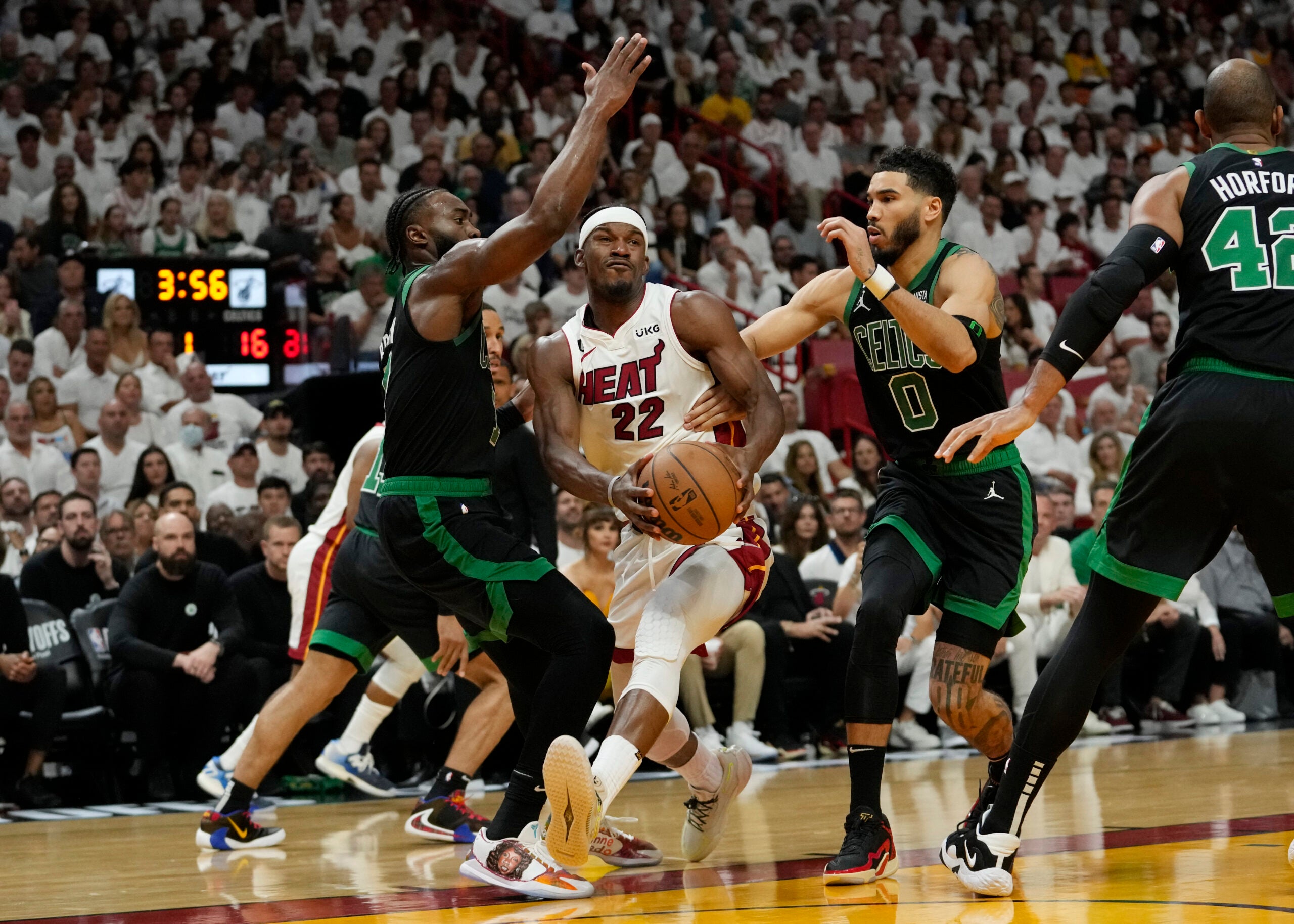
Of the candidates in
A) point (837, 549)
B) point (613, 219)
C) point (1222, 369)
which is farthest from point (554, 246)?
point (1222, 369)

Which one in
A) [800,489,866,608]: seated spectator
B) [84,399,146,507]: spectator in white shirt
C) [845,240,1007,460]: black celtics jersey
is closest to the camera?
[845,240,1007,460]: black celtics jersey

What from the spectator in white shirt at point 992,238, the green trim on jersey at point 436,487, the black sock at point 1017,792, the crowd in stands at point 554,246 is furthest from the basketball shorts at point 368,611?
the spectator in white shirt at point 992,238

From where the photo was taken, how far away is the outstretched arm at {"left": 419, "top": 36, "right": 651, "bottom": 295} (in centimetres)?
482

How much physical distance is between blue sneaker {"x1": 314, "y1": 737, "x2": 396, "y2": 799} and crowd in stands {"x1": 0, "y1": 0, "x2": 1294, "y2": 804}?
45.3 inches

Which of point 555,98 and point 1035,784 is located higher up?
point 555,98

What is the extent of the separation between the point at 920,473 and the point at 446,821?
8.49 feet

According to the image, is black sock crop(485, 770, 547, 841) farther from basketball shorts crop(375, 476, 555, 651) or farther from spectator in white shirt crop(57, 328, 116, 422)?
spectator in white shirt crop(57, 328, 116, 422)

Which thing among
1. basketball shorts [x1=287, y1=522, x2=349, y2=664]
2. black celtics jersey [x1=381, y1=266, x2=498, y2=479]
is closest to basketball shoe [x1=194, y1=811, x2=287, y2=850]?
basketball shorts [x1=287, y1=522, x2=349, y2=664]

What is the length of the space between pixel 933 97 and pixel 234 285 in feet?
31.9

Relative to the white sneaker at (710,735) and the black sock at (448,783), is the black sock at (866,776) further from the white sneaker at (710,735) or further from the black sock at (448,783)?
the white sneaker at (710,735)

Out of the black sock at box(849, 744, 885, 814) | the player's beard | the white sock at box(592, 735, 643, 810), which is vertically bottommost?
the black sock at box(849, 744, 885, 814)

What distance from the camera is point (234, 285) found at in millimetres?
12641

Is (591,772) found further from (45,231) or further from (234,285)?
(45,231)

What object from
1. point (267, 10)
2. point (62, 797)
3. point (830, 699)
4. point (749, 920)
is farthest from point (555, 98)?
point (749, 920)
